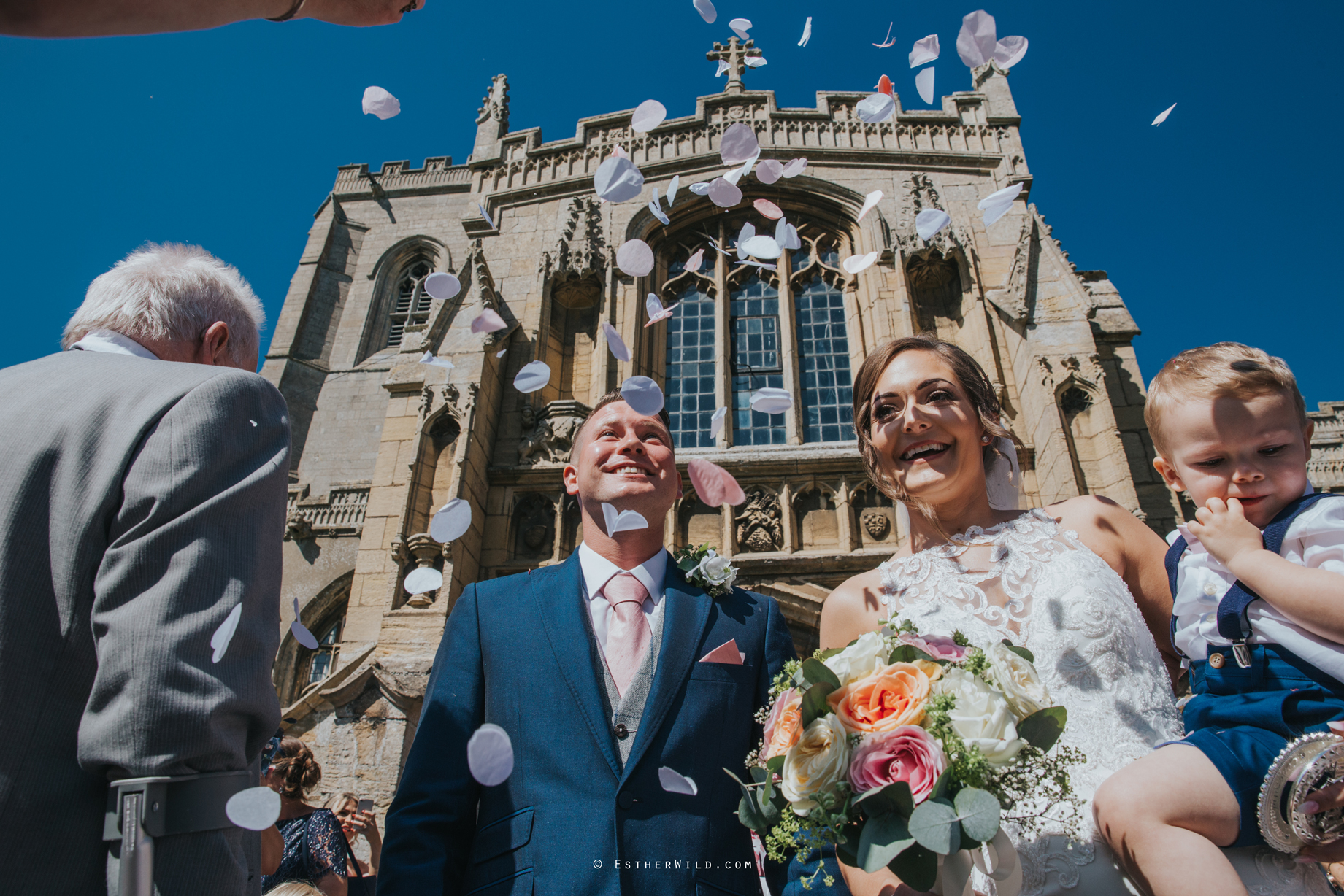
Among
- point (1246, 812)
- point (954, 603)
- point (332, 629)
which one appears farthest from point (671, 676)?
point (332, 629)

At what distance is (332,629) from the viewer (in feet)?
57.4

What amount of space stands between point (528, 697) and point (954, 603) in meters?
1.31

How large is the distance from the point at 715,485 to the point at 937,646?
8.64ft

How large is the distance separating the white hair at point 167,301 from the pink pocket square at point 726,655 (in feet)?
5.54

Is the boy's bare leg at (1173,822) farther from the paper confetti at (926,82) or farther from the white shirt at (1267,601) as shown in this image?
the paper confetti at (926,82)

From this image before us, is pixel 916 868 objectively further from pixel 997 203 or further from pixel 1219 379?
pixel 997 203

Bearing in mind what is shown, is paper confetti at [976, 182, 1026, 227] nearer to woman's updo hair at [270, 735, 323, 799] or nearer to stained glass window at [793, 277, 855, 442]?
woman's updo hair at [270, 735, 323, 799]

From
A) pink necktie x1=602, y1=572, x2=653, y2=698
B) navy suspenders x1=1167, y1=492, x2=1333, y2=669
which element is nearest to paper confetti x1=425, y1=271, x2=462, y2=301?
pink necktie x1=602, y1=572, x2=653, y2=698

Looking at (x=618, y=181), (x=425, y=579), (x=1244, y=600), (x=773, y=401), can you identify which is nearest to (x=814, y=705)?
(x=1244, y=600)

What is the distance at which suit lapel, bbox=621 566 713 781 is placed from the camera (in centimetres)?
215

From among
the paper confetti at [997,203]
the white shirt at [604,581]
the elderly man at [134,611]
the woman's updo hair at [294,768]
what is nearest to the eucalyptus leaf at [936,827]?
the white shirt at [604,581]

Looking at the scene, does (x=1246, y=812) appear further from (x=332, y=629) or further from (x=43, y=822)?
(x=332, y=629)

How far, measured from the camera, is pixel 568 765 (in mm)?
→ 2141

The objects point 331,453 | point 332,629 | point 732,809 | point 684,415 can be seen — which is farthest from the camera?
point 331,453
